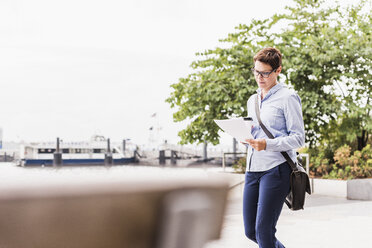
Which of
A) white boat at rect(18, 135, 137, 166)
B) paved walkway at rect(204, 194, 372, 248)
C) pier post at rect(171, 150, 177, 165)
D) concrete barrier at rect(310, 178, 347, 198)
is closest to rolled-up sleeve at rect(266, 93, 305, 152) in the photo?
paved walkway at rect(204, 194, 372, 248)

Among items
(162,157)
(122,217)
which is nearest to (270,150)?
(122,217)

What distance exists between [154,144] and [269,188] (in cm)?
5171

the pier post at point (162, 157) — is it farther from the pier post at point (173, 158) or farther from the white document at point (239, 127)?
the white document at point (239, 127)

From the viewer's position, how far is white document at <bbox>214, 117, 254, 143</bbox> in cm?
286

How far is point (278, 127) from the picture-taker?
2959 mm

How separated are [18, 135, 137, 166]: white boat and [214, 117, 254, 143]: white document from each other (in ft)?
193

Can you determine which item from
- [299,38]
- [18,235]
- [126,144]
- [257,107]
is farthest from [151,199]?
[126,144]

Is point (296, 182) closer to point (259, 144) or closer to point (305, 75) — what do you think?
point (259, 144)

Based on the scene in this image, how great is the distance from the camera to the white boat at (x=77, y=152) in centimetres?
6350

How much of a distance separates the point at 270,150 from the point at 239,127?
0.22m

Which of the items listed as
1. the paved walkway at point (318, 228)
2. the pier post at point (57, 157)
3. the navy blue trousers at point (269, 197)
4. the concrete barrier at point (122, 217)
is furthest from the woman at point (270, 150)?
the pier post at point (57, 157)

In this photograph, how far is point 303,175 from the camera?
9.58 feet

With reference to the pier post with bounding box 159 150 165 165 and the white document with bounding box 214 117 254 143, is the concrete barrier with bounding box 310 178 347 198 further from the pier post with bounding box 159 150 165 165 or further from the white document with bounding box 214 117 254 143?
the pier post with bounding box 159 150 165 165

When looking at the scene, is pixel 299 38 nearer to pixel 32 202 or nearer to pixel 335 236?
pixel 335 236
